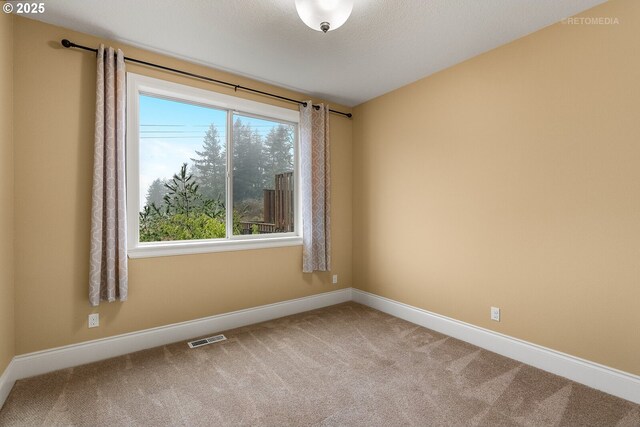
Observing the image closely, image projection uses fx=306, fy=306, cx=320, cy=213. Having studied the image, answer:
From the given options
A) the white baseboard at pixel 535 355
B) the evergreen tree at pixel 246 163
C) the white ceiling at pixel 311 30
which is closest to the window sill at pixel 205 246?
the evergreen tree at pixel 246 163

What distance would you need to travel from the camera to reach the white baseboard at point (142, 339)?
231 cm

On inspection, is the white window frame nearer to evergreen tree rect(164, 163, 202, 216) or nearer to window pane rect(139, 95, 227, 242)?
window pane rect(139, 95, 227, 242)

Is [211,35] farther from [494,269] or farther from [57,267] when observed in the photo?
[494,269]

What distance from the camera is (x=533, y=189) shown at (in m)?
2.48

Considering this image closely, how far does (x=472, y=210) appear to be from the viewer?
9.55ft

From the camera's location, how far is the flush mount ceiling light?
1.85 m

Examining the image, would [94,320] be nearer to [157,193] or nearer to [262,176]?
[157,193]

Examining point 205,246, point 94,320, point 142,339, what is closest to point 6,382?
point 94,320

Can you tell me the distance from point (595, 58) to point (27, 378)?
470 centimetres

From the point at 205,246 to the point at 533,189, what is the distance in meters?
3.00

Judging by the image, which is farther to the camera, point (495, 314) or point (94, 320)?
point (495, 314)

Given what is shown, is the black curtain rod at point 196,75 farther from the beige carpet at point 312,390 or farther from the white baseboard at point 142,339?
the beige carpet at point 312,390

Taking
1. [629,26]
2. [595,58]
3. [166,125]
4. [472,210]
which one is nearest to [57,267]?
[166,125]

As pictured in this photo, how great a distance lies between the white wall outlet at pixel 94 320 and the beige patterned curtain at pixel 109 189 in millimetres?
155
